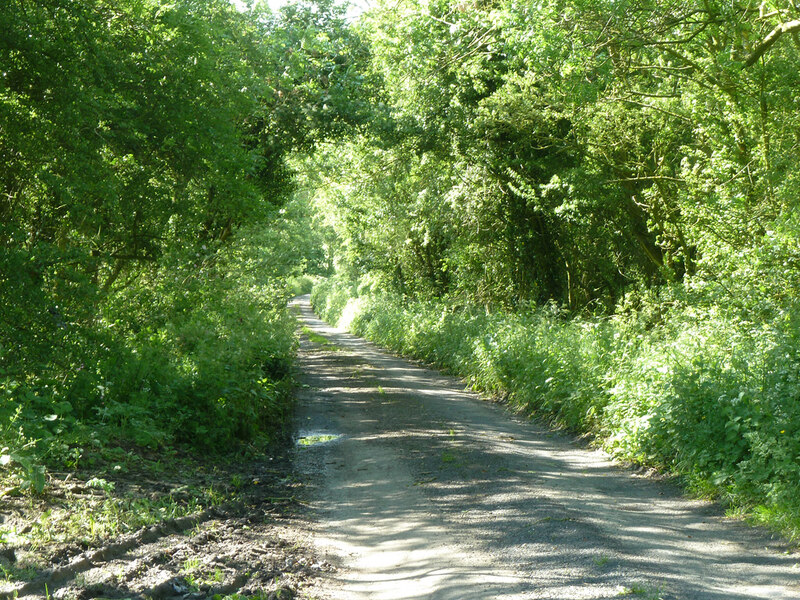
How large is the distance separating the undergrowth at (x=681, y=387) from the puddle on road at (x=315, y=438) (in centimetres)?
385

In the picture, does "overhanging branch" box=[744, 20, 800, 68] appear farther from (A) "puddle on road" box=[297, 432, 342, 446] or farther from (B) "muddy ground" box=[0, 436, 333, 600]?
(B) "muddy ground" box=[0, 436, 333, 600]

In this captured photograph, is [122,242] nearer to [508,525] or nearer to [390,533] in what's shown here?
[390,533]

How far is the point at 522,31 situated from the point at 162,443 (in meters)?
9.19

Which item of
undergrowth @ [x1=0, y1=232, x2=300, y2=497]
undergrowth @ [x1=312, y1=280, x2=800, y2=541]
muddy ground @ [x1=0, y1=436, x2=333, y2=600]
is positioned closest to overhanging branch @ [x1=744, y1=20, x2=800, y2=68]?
undergrowth @ [x1=312, y1=280, x2=800, y2=541]

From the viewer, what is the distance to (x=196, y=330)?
12.8 metres

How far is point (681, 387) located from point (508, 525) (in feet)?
10.7

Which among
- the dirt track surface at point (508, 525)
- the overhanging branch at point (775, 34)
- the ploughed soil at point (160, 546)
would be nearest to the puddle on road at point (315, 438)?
the dirt track surface at point (508, 525)

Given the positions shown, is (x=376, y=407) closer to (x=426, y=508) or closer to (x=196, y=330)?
(x=196, y=330)

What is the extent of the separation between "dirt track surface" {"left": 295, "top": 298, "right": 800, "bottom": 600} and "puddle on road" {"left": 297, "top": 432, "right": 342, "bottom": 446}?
33 mm

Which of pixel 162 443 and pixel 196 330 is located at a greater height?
pixel 196 330

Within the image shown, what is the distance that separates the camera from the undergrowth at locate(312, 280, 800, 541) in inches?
296

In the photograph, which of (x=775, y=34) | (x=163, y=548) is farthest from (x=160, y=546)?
(x=775, y=34)

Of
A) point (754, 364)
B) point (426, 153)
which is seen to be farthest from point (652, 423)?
point (426, 153)

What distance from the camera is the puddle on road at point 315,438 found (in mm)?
11883
